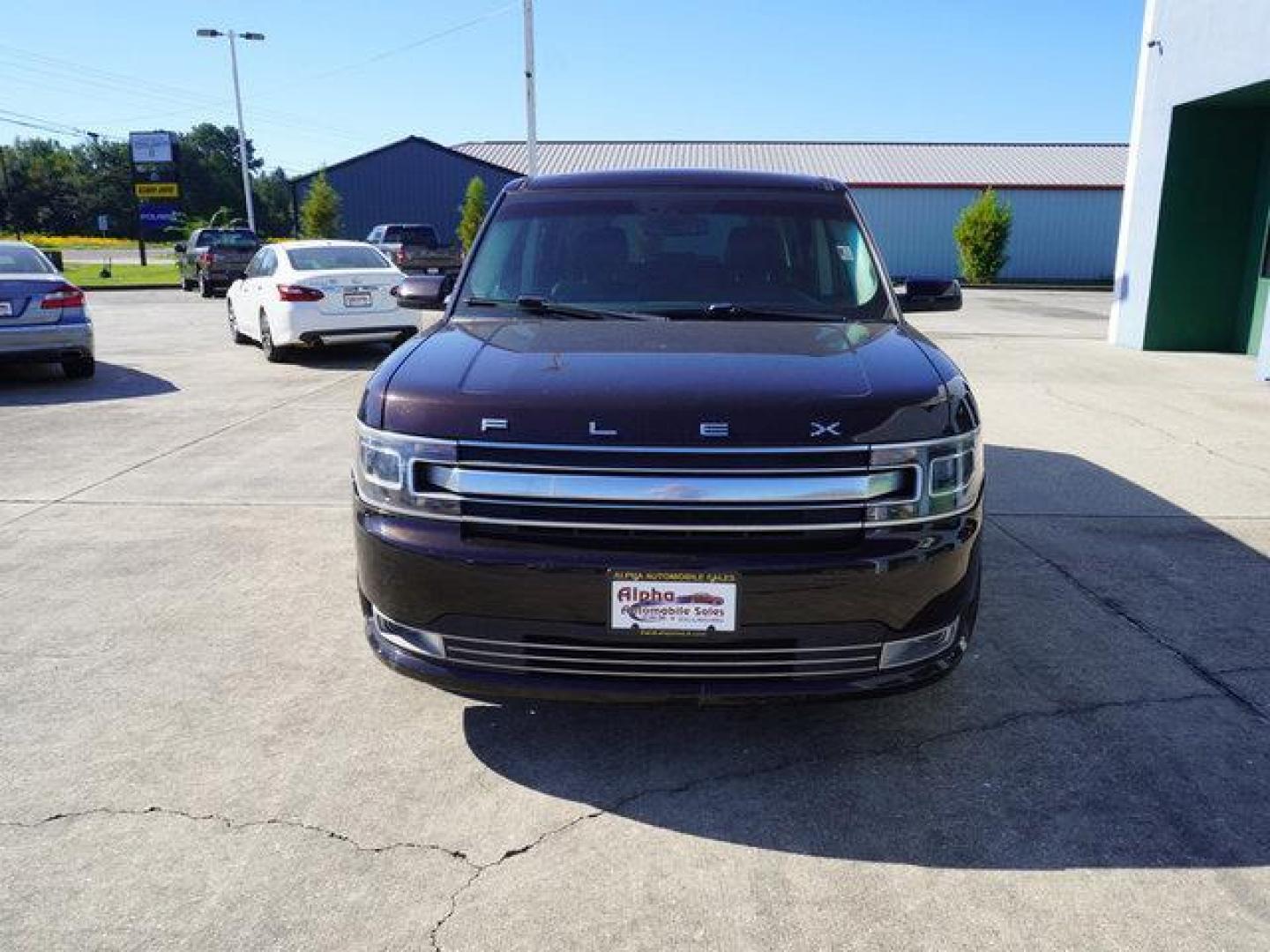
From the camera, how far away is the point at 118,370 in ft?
40.2

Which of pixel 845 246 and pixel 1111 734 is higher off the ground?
pixel 845 246

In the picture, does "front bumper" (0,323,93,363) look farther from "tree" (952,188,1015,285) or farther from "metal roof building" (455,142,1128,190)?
"metal roof building" (455,142,1128,190)

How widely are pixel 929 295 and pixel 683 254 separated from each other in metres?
1.37

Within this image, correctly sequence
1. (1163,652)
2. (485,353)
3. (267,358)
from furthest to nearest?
(267,358)
(1163,652)
(485,353)

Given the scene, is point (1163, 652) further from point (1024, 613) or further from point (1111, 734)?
point (1111, 734)

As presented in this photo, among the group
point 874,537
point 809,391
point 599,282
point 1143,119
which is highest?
point 1143,119

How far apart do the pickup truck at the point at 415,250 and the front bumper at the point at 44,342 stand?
41.6 ft

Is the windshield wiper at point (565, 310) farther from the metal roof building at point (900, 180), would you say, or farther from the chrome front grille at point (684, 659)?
the metal roof building at point (900, 180)

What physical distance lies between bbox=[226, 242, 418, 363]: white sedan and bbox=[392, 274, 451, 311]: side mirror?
296 inches

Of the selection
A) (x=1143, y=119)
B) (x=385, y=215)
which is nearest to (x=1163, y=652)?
(x=1143, y=119)

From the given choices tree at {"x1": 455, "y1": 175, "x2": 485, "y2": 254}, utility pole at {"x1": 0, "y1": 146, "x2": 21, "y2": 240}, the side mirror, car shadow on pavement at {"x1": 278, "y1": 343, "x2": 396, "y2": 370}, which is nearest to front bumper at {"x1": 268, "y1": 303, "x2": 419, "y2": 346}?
car shadow on pavement at {"x1": 278, "y1": 343, "x2": 396, "y2": 370}

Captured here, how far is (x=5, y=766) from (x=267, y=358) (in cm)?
1080

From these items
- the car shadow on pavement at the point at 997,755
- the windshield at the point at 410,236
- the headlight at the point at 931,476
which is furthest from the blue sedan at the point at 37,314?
the windshield at the point at 410,236

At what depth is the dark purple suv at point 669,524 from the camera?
107 inches
